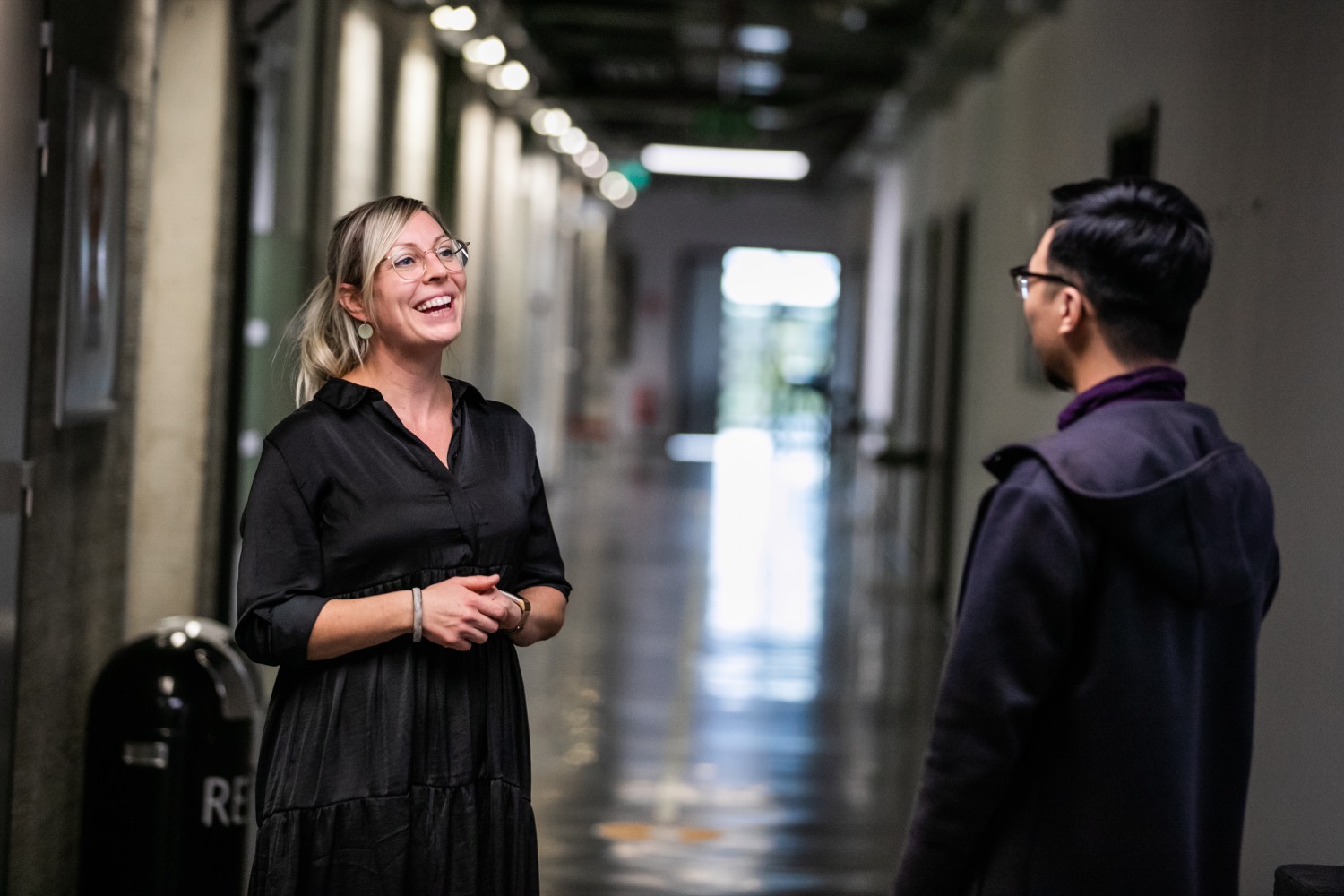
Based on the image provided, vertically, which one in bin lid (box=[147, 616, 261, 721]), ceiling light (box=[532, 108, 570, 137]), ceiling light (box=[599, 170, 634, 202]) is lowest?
bin lid (box=[147, 616, 261, 721])

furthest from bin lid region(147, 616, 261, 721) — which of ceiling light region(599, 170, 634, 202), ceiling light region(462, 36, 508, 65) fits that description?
ceiling light region(599, 170, 634, 202)

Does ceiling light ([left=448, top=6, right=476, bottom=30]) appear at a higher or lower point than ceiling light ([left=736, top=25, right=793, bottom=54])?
lower

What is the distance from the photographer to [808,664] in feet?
26.2

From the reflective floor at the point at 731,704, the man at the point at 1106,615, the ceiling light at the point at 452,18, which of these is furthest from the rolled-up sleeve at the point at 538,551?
the ceiling light at the point at 452,18

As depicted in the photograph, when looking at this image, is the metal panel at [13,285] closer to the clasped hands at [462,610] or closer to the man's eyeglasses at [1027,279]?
the clasped hands at [462,610]

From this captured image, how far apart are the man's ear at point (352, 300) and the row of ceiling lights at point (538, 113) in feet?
21.2

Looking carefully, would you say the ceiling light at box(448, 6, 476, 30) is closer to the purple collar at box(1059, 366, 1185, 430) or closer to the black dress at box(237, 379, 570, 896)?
the black dress at box(237, 379, 570, 896)

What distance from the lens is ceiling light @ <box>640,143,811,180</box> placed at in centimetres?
2038

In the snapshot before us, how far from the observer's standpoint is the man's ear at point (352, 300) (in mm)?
2346

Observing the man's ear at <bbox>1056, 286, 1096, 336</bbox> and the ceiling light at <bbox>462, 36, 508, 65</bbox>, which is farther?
the ceiling light at <bbox>462, 36, 508, 65</bbox>

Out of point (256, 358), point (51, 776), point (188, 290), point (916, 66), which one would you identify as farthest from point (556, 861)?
point (916, 66)

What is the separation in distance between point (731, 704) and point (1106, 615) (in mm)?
5242

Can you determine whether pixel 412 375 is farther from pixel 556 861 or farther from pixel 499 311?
pixel 499 311

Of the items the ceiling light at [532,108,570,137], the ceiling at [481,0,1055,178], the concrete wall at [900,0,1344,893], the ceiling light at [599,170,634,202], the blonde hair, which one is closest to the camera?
the blonde hair
